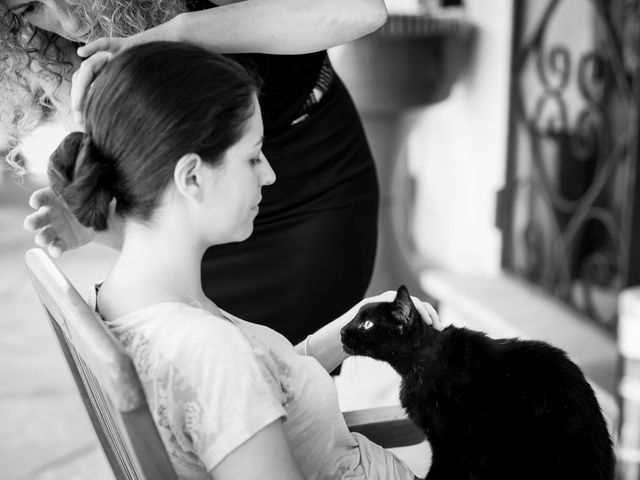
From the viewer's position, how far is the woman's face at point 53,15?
1089 millimetres

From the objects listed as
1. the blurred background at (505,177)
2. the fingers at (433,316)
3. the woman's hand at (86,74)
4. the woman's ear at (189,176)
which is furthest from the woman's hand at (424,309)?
the blurred background at (505,177)

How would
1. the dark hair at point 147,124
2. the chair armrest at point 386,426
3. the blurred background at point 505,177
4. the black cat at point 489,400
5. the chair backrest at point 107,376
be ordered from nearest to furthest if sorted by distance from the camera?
the chair backrest at point 107,376 < the dark hair at point 147,124 < the black cat at point 489,400 < the chair armrest at point 386,426 < the blurred background at point 505,177

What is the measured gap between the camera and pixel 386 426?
124cm

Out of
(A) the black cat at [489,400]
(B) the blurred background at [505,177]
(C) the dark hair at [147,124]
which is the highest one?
(C) the dark hair at [147,124]

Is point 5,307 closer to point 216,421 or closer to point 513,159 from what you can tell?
point 513,159

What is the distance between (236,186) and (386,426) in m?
0.52

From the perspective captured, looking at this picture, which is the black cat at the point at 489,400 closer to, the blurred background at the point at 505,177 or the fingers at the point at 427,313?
the fingers at the point at 427,313

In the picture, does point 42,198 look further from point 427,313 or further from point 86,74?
point 427,313

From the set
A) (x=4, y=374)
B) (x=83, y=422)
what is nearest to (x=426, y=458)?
(x=83, y=422)

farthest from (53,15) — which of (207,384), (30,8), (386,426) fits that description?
(386,426)

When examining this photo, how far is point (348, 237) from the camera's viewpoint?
1.40 m

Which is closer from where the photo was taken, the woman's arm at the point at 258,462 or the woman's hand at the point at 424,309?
the woman's arm at the point at 258,462

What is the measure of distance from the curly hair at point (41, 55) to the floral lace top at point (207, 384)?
16.6 inches

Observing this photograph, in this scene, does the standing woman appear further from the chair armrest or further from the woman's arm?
the woman's arm
